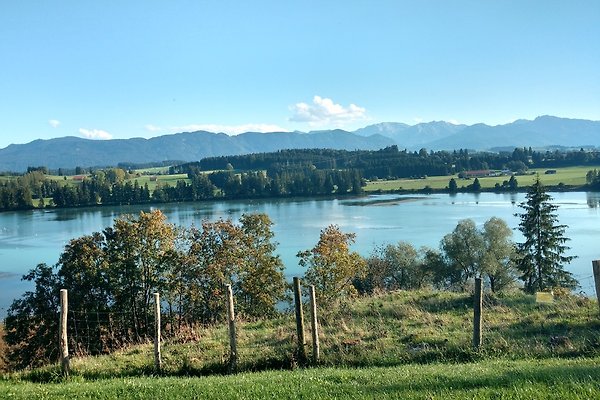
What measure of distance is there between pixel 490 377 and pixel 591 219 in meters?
75.7

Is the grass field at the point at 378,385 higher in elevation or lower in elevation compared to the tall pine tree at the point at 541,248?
higher

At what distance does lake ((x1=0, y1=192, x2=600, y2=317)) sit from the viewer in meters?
54.9

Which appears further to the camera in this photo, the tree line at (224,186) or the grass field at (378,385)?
the tree line at (224,186)

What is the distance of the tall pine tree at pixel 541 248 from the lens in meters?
37.0

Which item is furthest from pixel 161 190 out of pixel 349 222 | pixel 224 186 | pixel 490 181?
pixel 490 181

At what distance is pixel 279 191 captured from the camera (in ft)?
464

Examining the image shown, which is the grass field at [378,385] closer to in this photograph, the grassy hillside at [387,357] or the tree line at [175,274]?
the grassy hillside at [387,357]

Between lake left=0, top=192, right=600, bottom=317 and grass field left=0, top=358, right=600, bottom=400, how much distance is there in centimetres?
3395

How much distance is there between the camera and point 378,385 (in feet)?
22.7

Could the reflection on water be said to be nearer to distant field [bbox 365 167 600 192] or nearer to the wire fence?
distant field [bbox 365 167 600 192]

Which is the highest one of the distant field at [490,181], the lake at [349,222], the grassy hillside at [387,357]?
the grassy hillside at [387,357]

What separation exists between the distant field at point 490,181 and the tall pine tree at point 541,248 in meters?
88.1

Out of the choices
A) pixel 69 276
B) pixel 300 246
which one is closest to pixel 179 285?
pixel 69 276

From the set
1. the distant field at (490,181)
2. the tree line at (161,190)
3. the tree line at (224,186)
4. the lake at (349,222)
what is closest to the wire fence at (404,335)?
the lake at (349,222)
